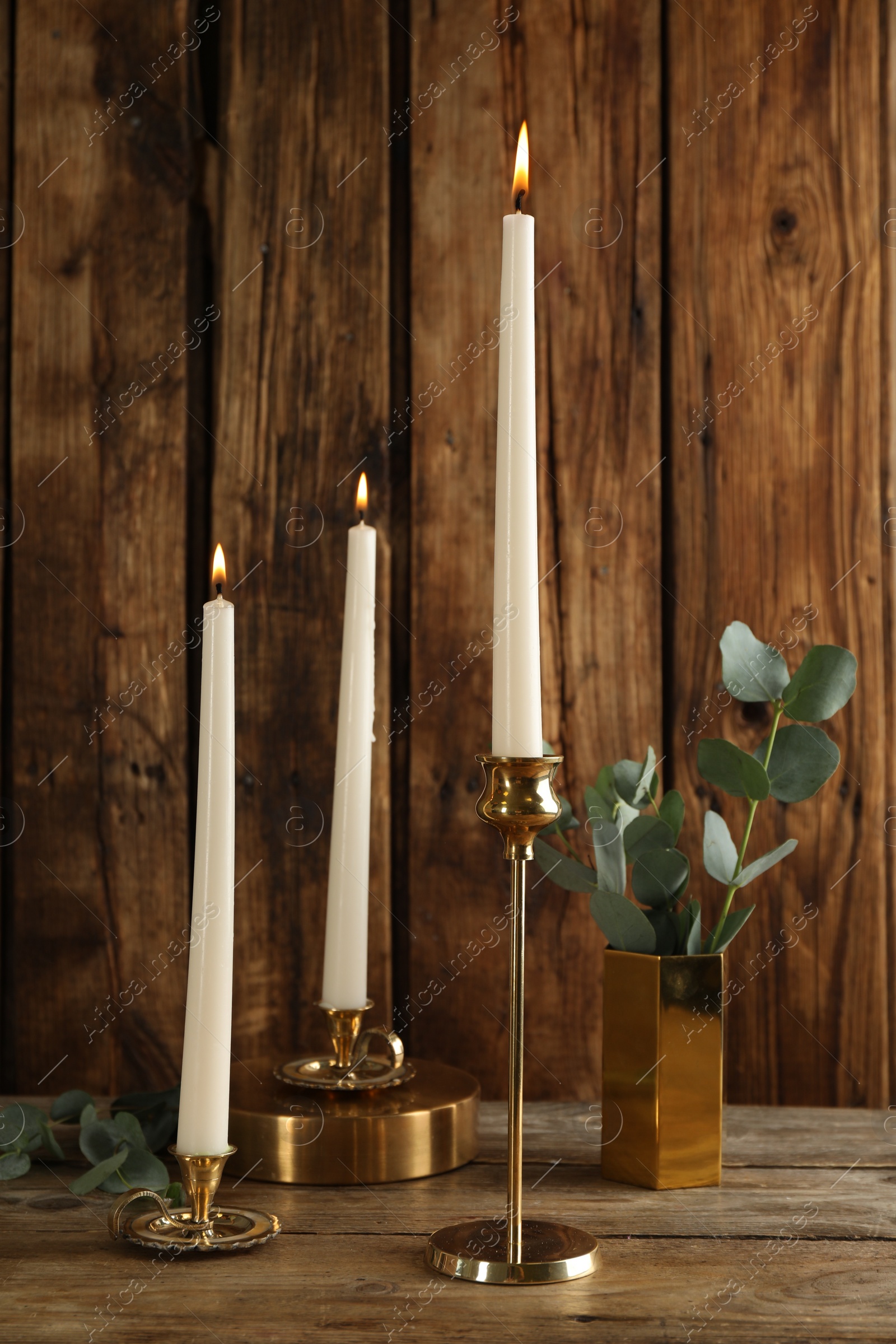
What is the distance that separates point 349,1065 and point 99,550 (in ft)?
1.52

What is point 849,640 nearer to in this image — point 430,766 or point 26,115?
point 430,766

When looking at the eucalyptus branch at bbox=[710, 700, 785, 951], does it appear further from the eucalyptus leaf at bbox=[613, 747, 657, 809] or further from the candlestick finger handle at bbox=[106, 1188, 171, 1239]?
the candlestick finger handle at bbox=[106, 1188, 171, 1239]

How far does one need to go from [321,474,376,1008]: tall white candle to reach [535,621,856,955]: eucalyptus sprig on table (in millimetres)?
140

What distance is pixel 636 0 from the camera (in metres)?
0.97

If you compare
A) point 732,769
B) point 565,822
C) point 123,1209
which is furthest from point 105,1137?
point 732,769

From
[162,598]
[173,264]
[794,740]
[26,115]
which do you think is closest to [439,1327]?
[794,740]

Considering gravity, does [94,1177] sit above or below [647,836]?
below

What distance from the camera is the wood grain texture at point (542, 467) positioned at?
38.4 inches

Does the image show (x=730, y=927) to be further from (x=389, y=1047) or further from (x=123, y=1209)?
(x=123, y=1209)

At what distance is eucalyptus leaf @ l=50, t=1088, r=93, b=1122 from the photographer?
0.83 meters

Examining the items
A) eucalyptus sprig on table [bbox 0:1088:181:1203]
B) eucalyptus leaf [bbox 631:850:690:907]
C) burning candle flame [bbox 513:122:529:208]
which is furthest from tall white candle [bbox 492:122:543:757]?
eucalyptus sprig on table [bbox 0:1088:181:1203]

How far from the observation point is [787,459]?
3.20 feet

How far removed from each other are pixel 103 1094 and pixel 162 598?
0.41 metres

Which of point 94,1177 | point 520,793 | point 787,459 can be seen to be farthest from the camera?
point 787,459
